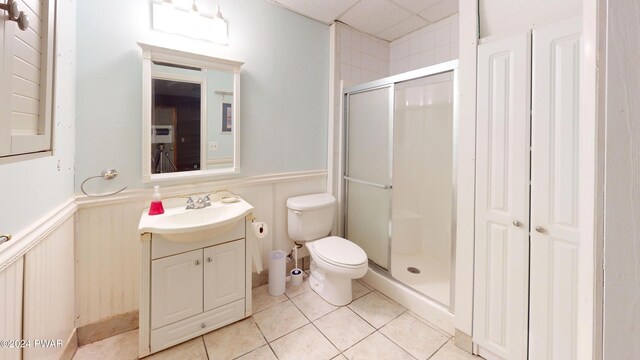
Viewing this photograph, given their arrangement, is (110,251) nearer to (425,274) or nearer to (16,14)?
(16,14)

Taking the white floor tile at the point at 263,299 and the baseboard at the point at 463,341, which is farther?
the white floor tile at the point at 263,299

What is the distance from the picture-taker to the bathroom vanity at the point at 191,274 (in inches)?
53.2

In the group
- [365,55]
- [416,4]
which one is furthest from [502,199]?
[365,55]

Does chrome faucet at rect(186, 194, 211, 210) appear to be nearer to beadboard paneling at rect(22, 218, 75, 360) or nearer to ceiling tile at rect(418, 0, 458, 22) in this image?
beadboard paneling at rect(22, 218, 75, 360)

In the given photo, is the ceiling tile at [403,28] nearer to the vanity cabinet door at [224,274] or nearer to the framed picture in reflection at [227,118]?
the framed picture in reflection at [227,118]

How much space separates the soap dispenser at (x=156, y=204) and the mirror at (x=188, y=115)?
3.9 inches

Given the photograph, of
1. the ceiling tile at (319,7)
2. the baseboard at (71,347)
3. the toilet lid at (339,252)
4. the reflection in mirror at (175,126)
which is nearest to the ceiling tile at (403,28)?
the ceiling tile at (319,7)

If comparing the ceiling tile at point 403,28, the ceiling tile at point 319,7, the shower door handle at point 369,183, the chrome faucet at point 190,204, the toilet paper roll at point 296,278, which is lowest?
the toilet paper roll at point 296,278

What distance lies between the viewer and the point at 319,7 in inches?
82.0

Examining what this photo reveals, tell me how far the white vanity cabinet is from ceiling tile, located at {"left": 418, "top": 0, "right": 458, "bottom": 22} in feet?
7.67

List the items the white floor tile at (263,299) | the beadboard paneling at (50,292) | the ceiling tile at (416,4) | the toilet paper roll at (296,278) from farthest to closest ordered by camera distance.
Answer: the toilet paper roll at (296,278) < the ceiling tile at (416,4) < the white floor tile at (263,299) < the beadboard paneling at (50,292)

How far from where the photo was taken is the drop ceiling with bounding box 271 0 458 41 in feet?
6.64

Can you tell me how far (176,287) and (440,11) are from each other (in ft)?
9.45

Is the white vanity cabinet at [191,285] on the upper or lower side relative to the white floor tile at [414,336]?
upper
